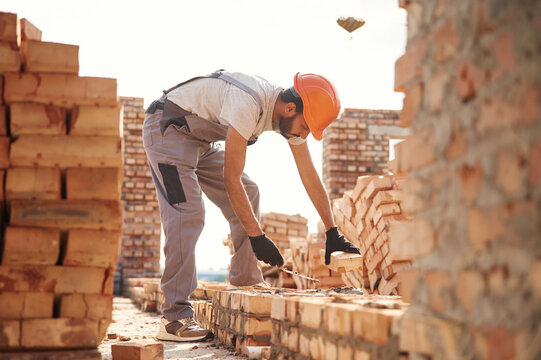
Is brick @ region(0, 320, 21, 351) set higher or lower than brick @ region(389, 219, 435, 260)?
lower

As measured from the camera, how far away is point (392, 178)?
4.65 m

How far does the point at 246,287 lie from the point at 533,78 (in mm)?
3049

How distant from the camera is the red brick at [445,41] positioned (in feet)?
4.48

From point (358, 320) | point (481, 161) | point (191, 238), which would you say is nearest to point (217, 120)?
point (191, 238)

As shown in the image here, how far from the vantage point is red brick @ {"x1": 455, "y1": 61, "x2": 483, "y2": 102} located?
127 cm

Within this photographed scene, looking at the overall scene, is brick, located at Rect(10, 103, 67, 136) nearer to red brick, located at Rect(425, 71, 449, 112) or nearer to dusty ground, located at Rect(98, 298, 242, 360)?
dusty ground, located at Rect(98, 298, 242, 360)

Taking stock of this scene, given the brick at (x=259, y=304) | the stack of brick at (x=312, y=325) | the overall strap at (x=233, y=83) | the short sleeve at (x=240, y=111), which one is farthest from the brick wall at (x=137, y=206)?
the brick at (x=259, y=304)

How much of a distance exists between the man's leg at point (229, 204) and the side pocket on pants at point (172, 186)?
47cm

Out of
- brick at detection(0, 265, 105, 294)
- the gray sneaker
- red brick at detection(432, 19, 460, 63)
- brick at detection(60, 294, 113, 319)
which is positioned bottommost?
the gray sneaker

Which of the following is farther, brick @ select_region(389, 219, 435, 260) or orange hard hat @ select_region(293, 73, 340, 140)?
orange hard hat @ select_region(293, 73, 340, 140)

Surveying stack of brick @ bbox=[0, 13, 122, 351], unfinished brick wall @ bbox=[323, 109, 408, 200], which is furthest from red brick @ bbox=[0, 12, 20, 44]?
unfinished brick wall @ bbox=[323, 109, 408, 200]

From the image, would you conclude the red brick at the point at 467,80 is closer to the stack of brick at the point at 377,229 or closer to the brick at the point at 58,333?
the brick at the point at 58,333

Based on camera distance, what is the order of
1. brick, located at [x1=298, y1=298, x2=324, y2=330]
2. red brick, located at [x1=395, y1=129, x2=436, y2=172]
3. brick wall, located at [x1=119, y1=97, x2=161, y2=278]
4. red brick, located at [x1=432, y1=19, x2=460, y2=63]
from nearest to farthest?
red brick, located at [x1=432, y1=19, x2=460, y2=63] → red brick, located at [x1=395, y1=129, x2=436, y2=172] → brick, located at [x1=298, y1=298, x2=324, y2=330] → brick wall, located at [x1=119, y1=97, x2=161, y2=278]

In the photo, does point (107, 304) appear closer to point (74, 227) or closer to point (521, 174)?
point (74, 227)
